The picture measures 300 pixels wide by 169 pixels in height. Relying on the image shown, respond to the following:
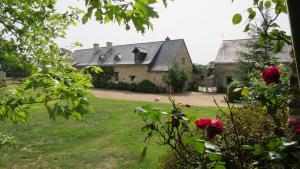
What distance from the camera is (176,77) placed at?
34406 mm

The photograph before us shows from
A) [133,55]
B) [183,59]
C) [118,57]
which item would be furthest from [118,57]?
[183,59]

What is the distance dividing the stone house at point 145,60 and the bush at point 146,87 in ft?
3.14

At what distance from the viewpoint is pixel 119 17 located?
7.87 ft

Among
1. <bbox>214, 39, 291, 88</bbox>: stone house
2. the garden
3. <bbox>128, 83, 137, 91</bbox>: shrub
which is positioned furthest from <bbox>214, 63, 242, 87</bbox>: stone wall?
the garden

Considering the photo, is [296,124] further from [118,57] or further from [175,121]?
[118,57]

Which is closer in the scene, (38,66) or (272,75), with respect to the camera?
(272,75)

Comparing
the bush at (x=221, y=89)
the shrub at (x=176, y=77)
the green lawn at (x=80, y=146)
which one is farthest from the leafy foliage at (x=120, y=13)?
the bush at (x=221, y=89)

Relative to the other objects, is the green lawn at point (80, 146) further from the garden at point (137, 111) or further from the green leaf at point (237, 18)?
the green leaf at point (237, 18)

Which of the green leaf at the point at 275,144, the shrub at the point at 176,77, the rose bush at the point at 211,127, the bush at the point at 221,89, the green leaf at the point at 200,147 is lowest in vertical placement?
the green leaf at the point at 200,147

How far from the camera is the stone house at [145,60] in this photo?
3791 cm

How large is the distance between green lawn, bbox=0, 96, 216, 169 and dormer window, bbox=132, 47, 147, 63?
23832mm

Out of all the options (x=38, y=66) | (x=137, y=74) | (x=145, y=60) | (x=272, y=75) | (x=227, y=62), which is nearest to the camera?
(x=272, y=75)

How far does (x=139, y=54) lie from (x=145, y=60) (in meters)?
1.34

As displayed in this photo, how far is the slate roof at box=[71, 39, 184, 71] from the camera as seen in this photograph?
38.3m
